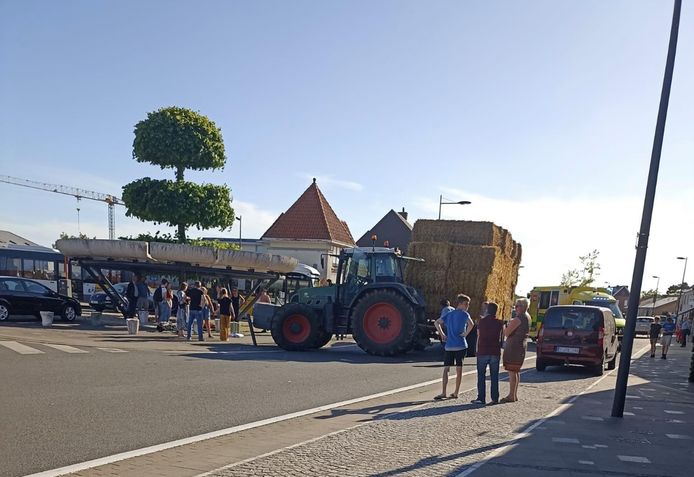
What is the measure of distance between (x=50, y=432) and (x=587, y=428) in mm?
6178

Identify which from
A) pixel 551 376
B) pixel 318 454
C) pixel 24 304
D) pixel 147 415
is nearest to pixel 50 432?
pixel 147 415

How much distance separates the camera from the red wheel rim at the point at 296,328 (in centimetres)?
1720

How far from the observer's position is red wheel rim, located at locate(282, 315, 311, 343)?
17203 millimetres

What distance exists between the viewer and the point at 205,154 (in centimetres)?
2511

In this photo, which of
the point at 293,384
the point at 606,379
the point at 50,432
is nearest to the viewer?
the point at 50,432

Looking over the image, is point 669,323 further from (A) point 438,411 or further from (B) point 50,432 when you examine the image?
(B) point 50,432

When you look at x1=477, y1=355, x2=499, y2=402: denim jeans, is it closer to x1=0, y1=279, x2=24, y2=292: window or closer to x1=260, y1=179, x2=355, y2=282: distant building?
x1=0, y1=279, x2=24, y2=292: window

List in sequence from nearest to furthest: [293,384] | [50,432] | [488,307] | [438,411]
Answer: [50,432], [438,411], [488,307], [293,384]

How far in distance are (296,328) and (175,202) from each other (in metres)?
9.77

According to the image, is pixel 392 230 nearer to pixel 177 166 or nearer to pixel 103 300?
pixel 103 300

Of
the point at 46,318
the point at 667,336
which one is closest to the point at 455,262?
the point at 667,336

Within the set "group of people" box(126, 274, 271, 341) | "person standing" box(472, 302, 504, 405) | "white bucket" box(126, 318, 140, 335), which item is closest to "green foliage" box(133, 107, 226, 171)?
"group of people" box(126, 274, 271, 341)

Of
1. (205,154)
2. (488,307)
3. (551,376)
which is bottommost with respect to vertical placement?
(551,376)

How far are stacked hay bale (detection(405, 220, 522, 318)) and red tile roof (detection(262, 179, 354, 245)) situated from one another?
27.7m
